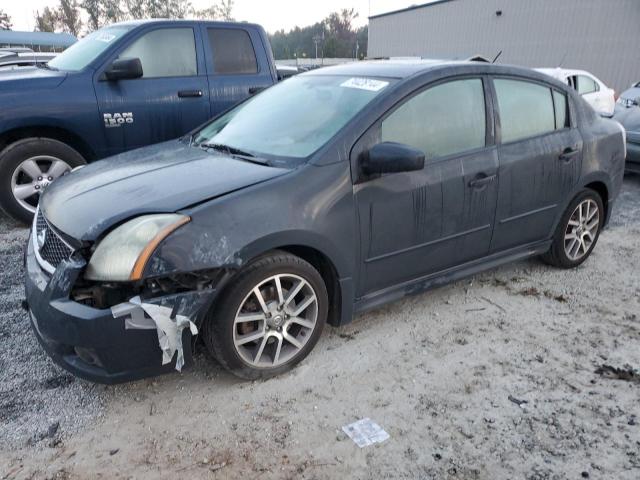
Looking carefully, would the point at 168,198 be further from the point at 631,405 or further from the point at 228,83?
the point at 228,83

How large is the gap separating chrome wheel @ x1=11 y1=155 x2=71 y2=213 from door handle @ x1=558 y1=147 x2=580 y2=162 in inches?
171

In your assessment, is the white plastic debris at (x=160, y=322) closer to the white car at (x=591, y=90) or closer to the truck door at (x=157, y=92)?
the truck door at (x=157, y=92)

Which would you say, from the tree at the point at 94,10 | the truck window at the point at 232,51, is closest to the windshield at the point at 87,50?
the truck window at the point at 232,51

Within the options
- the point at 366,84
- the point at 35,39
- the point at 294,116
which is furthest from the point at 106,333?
the point at 35,39

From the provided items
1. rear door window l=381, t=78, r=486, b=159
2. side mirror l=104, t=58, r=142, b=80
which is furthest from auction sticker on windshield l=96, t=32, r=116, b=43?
rear door window l=381, t=78, r=486, b=159

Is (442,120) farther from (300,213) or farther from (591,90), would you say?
(591,90)

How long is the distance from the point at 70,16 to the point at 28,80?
46.4m

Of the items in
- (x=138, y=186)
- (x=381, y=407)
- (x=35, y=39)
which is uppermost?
(x=35, y=39)

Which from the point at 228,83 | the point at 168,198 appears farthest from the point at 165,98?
the point at 168,198

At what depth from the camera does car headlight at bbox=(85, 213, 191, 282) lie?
2359 millimetres

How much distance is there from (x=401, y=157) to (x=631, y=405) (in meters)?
1.73

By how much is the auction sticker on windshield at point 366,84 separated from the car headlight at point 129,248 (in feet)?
4.80

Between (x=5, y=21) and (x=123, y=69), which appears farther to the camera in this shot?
(x=5, y=21)

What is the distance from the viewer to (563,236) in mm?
4211
